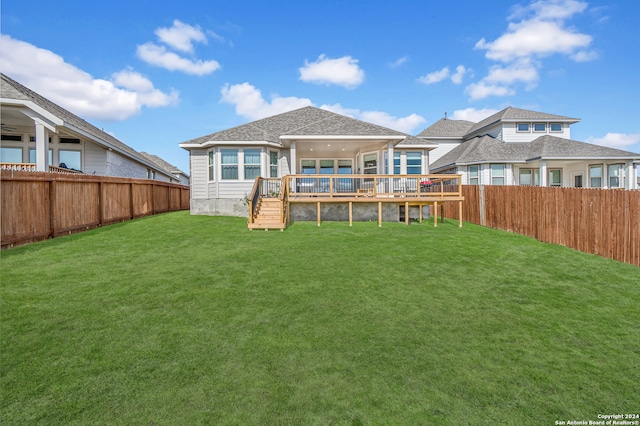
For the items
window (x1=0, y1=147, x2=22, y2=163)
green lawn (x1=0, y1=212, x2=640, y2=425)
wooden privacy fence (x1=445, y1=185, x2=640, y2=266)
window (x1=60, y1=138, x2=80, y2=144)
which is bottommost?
green lawn (x1=0, y1=212, x2=640, y2=425)

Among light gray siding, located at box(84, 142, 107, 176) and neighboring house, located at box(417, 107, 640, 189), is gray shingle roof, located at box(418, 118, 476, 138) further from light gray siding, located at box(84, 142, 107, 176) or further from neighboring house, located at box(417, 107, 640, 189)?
light gray siding, located at box(84, 142, 107, 176)

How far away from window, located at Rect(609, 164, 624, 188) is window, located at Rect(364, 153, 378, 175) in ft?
53.9

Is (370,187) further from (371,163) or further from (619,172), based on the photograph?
(619,172)

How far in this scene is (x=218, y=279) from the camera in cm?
597

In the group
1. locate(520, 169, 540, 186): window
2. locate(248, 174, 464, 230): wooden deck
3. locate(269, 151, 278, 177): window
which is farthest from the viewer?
locate(520, 169, 540, 186): window

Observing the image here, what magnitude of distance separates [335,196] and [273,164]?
4518mm

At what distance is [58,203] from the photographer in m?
9.23

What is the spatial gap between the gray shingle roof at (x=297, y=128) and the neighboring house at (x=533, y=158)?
1096 cm

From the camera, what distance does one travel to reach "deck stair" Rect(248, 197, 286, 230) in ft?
37.8

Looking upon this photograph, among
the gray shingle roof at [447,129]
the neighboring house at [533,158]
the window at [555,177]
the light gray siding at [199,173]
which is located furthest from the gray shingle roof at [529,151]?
the light gray siding at [199,173]

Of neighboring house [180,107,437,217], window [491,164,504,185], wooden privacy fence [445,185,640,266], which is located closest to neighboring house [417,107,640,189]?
window [491,164,504,185]

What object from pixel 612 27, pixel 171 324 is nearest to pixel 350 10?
pixel 612 27

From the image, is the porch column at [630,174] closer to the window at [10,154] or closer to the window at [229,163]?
the window at [229,163]

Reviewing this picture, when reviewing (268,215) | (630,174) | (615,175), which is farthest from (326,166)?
(630,174)
